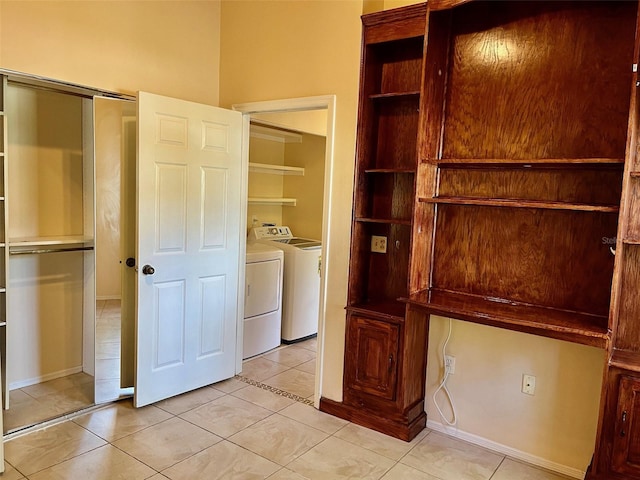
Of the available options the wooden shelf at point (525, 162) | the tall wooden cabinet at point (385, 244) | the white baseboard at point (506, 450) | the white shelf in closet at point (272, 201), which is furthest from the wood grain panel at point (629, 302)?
the white shelf in closet at point (272, 201)

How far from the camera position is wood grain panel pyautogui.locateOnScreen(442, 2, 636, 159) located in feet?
7.56

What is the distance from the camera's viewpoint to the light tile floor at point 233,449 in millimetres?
2439

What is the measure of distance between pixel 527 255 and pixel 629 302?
520mm

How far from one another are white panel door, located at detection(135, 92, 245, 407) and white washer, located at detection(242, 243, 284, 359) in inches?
16.8

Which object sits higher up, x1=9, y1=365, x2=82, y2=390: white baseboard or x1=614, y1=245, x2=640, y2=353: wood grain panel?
x1=614, y1=245, x2=640, y2=353: wood grain panel

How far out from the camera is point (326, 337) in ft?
10.5

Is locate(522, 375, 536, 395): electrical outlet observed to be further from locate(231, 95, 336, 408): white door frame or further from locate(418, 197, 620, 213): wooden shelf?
locate(231, 95, 336, 408): white door frame

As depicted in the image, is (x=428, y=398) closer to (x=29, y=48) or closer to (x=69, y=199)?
(x=69, y=199)

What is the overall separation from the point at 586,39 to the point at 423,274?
1487mm

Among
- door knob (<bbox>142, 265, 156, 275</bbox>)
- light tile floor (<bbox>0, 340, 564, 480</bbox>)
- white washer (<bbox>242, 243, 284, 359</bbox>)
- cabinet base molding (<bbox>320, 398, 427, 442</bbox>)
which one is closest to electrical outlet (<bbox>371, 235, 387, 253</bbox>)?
cabinet base molding (<bbox>320, 398, 427, 442</bbox>)

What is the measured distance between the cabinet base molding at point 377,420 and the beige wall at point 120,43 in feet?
8.17

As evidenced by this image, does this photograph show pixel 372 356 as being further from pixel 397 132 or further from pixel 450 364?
pixel 397 132

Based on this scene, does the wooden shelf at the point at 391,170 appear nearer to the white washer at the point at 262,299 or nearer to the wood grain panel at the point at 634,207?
the wood grain panel at the point at 634,207

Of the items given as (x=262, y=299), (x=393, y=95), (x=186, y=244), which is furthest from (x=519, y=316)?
(x=262, y=299)
